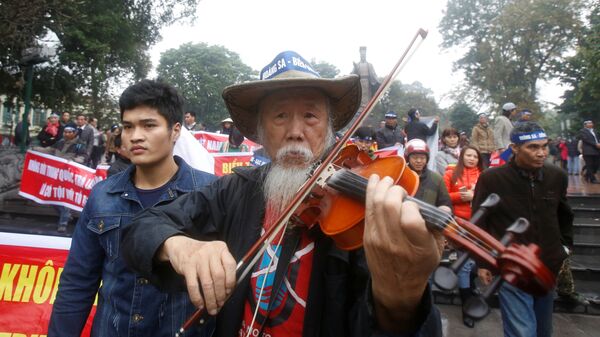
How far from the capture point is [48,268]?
3291mm

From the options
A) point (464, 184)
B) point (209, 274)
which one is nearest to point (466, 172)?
point (464, 184)

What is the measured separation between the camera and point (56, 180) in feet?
21.0

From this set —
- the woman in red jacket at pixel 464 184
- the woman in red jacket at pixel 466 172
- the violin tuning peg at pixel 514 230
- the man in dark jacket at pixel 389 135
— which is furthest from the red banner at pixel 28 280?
the man in dark jacket at pixel 389 135

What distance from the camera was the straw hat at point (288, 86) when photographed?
1.84m

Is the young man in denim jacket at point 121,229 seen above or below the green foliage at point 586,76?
below

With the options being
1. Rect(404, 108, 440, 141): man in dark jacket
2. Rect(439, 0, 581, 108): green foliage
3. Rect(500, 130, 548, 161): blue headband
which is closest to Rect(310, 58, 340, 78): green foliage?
Rect(439, 0, 581, 108): green foliage

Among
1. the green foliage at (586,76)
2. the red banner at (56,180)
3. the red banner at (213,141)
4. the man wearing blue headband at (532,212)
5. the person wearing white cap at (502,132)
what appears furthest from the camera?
the green foliage at (586,76)

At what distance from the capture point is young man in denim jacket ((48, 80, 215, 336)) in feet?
6.98

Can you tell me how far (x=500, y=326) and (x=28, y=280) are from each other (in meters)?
5.08

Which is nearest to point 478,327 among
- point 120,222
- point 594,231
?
point 594,231

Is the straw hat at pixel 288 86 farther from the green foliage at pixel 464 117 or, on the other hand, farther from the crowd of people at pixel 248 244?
the green foliage at pixel 464 117

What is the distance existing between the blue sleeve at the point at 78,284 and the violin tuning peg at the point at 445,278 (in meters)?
1.87

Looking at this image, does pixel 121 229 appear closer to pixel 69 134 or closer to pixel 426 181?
pixel 426 181

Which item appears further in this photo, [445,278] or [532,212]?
[532,212]
